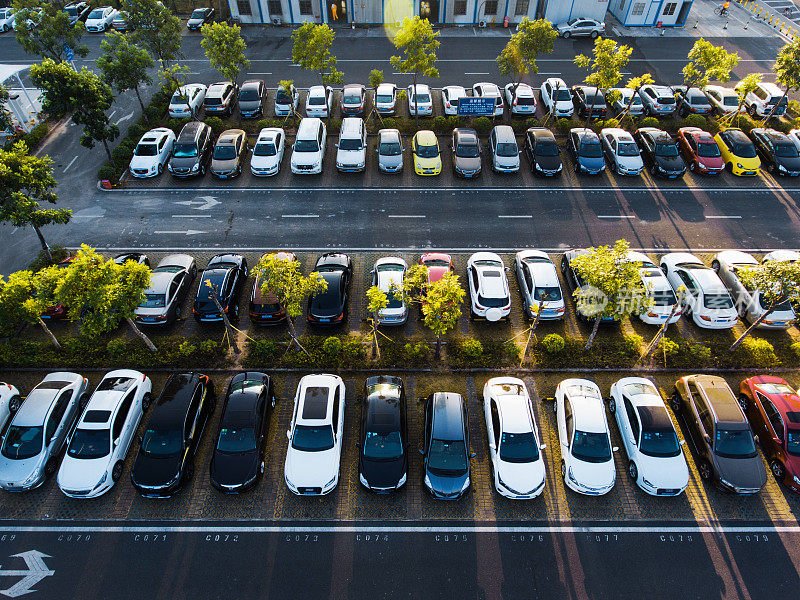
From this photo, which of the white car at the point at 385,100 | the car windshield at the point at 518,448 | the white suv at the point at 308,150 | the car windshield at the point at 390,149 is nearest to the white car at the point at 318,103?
the white suv at the point at 308,150

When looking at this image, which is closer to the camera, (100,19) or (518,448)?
(518,448)

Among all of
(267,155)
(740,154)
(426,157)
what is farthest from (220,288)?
(740,154)

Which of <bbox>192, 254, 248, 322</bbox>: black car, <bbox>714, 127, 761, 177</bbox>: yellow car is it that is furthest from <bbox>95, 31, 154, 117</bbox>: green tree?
<bbox>714, 127, 761, 177</bbox>: yellow car

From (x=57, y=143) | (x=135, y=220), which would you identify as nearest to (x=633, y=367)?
(x=135, y=220)

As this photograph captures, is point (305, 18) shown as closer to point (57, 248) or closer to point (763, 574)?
point (57, 248)

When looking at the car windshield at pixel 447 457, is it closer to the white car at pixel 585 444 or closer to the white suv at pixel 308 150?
the white car at pixel 585 444

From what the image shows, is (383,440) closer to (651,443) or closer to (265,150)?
(651,443)
